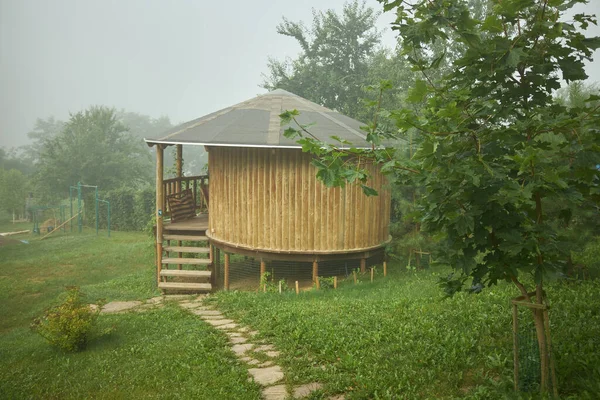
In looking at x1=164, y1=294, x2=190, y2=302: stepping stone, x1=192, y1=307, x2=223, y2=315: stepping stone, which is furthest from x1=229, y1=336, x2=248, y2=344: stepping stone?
x1=164, y1=294, x2=190, y2=302: stepping stone

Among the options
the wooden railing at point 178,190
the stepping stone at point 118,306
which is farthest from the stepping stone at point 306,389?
the wooden railing at point 178,190

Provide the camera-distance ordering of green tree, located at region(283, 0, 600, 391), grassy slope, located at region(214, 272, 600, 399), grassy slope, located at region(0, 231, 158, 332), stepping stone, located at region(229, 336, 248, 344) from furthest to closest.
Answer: grassy slope, located at region(0, 231, 158, 332) → stepping stone, located at region(229, 336, 248, 344) → grassy slope, located at region(214, 272, 600, 399) → green tree, located at region(283, 0, 600, 391)

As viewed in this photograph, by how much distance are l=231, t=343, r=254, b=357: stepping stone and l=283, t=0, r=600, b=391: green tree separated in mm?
4018

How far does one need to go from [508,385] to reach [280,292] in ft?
22.5

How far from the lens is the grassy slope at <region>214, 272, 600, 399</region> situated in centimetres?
451

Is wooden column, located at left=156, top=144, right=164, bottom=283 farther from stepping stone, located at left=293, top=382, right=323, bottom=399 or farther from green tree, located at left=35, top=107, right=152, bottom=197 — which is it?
green tree, located at left=35, top=107, right=152, bottom=197

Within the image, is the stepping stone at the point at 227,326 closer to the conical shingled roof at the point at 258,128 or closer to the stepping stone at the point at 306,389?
the stepping stone at the point at 306,389

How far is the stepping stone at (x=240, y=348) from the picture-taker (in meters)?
6.57

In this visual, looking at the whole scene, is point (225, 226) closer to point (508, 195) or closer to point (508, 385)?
point (508, 385)

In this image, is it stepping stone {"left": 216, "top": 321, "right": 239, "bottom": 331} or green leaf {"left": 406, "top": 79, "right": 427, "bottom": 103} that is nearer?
green leaf {"left": 406, "top": 79, "right": 427, "bottom": 103}

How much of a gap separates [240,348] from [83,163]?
95.4ft

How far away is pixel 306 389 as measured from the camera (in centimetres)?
508

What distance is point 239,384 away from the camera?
5.37 m

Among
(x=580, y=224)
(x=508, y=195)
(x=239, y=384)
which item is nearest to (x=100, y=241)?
(x=239, y=384)
